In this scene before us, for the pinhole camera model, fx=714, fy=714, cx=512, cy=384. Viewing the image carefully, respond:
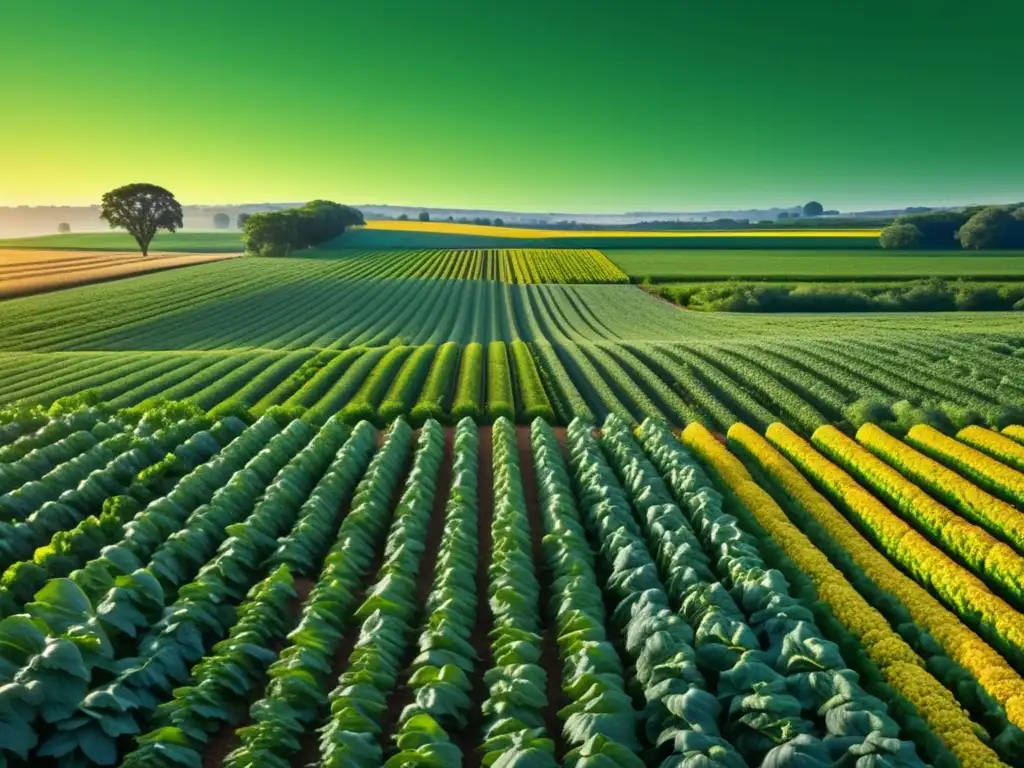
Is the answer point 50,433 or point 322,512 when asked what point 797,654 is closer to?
point 322,512

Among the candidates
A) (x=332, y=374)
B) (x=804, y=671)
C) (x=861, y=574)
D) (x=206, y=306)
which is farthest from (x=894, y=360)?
(x=206, y=306)

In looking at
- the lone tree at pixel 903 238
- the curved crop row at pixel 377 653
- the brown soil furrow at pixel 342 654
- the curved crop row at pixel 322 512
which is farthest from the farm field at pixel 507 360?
the lone tree at pixel 903 238

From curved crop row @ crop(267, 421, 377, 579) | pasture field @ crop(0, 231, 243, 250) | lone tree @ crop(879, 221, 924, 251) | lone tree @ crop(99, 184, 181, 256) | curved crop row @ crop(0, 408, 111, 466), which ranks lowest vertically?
curved crop row @ crop(267, 421, 377, 579)

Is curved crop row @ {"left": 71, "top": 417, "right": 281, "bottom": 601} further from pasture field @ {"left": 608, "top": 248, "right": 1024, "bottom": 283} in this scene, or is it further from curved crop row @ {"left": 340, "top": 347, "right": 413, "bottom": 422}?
pasture field @ {"left": 608, "top": 248, "right": 1024, "bottom": 283}

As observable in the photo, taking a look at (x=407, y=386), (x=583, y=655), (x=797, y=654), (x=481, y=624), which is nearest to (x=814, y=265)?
(x=407, y=386)

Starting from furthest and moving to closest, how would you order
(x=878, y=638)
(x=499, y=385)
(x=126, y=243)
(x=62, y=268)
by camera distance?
(x=126, y=243) < (x=62, y=268) < (x=499, y=385) < (x=878, y=638)

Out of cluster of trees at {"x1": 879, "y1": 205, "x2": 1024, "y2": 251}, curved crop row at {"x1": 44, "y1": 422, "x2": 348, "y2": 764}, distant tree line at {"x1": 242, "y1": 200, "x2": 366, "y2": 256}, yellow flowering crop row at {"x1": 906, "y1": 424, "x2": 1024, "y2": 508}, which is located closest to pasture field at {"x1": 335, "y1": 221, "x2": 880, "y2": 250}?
cluster of trees at {"x1": 879, "y1": 205, "x2": 1024, "y2": 251}

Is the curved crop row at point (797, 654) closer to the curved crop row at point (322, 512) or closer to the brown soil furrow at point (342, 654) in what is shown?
the brown soil furrow at point (342, 654)

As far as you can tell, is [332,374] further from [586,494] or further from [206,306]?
[206,306]
